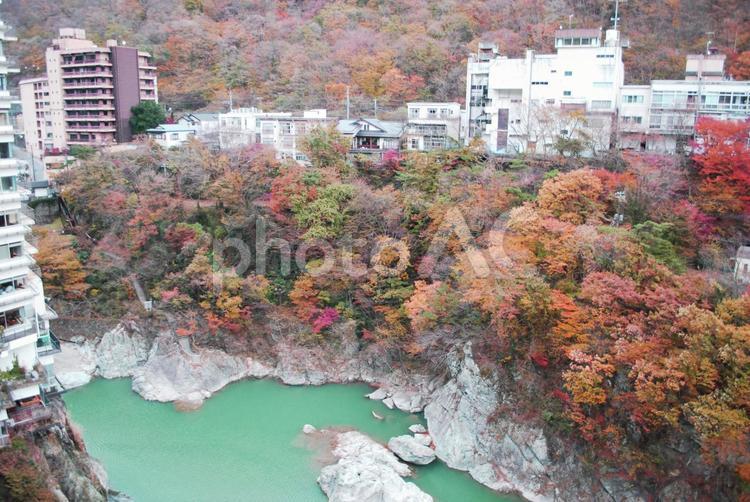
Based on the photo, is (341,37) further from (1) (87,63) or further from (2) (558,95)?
(2) (558,95)

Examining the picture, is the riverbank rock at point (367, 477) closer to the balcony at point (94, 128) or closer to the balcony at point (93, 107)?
the balcony at point (94, 128)

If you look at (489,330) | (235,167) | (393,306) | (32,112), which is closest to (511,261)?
(489,330)

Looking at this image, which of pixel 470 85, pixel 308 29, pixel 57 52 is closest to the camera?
pixel 470 85

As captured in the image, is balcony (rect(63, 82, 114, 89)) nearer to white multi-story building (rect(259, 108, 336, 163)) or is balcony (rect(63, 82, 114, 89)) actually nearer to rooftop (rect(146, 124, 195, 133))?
rooftop (rect(146, 124, 195, 133))

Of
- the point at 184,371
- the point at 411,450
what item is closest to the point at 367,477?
the point at 411,450

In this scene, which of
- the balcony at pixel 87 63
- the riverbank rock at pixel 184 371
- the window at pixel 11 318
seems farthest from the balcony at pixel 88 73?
the window at pixel 11 318

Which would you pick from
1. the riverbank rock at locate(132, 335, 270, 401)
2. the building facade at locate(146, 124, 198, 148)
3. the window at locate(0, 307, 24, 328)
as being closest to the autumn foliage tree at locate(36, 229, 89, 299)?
the riverbank rock at locate(132, 335, 270, 401)

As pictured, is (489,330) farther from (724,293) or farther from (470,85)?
(470,85)
